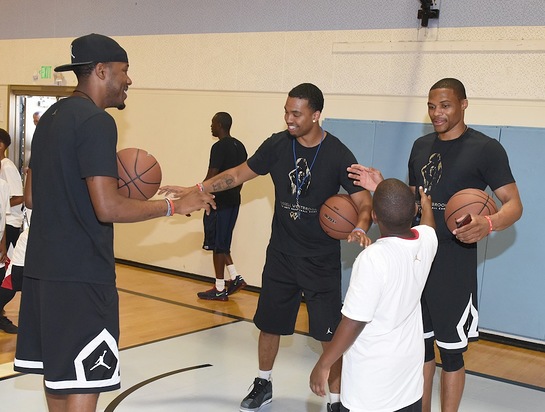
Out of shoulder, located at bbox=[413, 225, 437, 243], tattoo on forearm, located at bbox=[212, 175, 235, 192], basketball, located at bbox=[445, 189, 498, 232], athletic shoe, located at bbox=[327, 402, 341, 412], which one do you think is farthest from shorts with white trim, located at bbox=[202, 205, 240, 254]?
shoulder, located at bbox=[413, 225, 437, 243]

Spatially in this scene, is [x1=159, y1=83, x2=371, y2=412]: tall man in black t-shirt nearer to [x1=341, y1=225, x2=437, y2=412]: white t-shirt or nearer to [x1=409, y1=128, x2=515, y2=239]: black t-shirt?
[x1=409, y1=128, x2=515, y2=239]: black t-shirt

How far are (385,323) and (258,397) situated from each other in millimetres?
1631

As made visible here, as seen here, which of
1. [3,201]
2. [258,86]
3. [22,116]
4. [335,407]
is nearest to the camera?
[335,407]

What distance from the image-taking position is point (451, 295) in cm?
341

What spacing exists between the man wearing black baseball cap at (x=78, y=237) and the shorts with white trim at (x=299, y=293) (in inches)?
55.7

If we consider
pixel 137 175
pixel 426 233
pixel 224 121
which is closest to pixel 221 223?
pixel 224 121

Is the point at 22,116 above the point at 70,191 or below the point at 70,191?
above

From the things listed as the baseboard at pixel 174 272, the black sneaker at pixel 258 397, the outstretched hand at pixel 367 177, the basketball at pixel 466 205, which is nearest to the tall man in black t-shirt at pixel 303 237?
the black sneaker at pixel 258 397

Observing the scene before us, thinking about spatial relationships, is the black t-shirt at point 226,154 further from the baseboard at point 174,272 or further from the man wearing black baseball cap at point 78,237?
the man wearing black baseball cap at point 78,237

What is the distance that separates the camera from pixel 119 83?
8.77ft

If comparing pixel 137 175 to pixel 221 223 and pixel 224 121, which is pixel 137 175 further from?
pixel 224 121

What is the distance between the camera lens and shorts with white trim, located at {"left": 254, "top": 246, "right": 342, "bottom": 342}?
3.78 meters

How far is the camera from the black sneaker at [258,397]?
3842 millimetres

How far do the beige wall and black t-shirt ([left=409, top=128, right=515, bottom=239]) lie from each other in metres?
2.49
